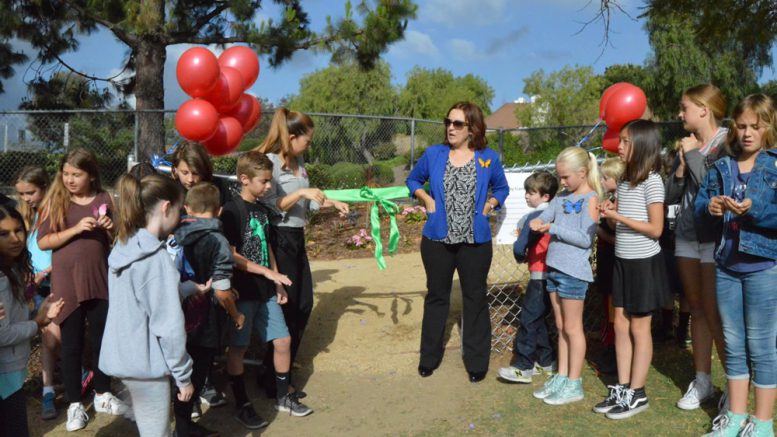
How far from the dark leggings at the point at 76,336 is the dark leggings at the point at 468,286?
2.16 meters

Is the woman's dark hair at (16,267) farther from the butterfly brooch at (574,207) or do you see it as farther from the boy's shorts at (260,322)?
the butterfly brooch at (574,207)

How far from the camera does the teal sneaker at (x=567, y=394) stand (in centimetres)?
419

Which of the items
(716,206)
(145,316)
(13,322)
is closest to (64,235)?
(13,322)

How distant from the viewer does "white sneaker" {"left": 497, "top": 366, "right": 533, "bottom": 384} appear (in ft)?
14.8

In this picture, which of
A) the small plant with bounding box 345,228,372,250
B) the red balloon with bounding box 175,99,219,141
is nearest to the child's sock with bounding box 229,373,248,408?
the red balloon with bounding box 175,99,219,141

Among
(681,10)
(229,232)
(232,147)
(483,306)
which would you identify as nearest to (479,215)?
(483,306)

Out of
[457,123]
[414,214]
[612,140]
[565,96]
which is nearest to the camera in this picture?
[457,123]

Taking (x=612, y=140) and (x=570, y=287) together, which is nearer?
(x=570, y=287)

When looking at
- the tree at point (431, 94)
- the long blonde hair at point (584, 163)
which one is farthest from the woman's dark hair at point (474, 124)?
the tree at point (431, 94)

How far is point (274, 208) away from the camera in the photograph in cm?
419

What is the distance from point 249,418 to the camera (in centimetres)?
398

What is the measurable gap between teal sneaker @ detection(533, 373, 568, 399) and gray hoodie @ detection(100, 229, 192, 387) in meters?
2.41

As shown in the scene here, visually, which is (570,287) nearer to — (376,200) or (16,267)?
(376,200)

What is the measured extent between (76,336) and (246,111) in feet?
8.00
